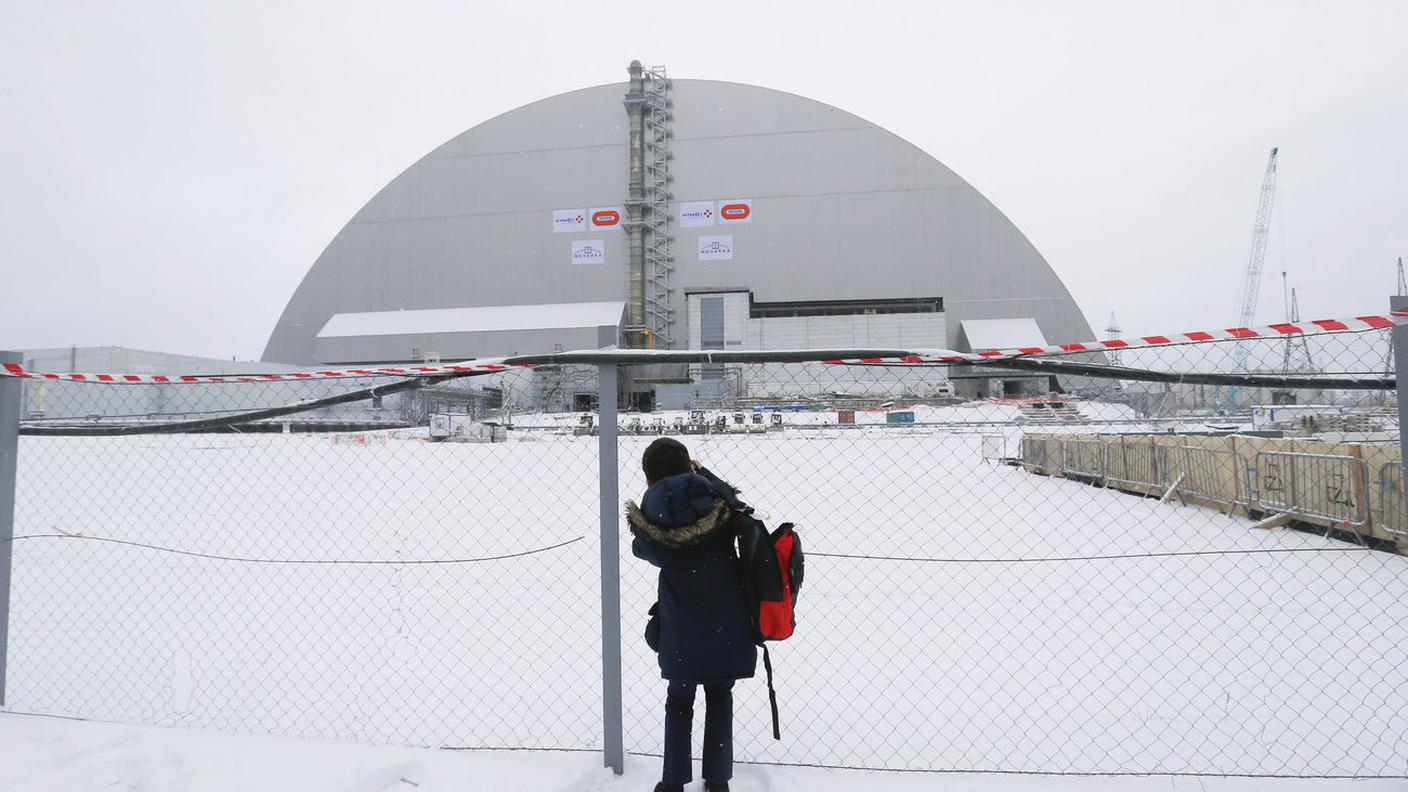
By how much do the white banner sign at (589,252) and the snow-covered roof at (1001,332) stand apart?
1961 cm

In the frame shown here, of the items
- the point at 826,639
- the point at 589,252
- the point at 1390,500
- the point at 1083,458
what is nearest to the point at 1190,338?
the point at 826,639

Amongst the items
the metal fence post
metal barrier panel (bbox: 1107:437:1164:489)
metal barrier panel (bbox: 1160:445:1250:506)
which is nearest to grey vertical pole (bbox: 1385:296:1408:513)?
the metal fence post

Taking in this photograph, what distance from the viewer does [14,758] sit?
9.30 ft

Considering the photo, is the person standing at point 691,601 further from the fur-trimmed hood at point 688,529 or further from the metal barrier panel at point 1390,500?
the metal barrier panel at point 1390,500

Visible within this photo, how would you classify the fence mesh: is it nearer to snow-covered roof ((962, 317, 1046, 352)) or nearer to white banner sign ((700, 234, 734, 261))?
snow-covered roof ((962, 317, 1046, 352))

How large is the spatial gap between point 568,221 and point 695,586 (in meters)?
37.5

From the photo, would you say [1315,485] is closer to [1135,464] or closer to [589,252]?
[1135,464]

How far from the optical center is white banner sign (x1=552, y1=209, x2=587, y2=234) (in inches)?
1474

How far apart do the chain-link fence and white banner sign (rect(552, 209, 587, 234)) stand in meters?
28.5

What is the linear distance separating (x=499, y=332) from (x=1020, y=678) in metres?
34.3

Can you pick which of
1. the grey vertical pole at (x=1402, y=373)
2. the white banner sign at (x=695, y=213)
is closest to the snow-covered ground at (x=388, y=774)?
the grey vertical pole at (x=1402, y=373)

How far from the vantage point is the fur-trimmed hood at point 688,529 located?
2.23m

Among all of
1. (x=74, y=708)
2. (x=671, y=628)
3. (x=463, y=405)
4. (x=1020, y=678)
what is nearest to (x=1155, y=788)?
(x=1020, y=678)

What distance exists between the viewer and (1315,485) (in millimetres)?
7562
